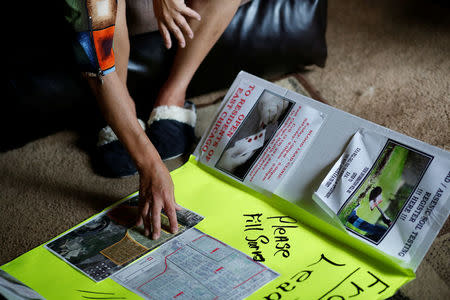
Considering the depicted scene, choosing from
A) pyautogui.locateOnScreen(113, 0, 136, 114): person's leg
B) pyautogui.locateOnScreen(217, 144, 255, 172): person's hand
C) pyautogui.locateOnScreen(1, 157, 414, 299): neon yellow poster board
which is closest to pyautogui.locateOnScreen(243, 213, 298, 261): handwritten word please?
pyautogui.locateOnScreen(1, 157, 414, 299): neon yellow poster board

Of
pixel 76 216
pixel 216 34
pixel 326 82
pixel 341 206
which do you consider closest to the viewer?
pixel 341 206

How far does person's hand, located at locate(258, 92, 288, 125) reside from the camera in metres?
0.94

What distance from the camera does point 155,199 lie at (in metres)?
0.79

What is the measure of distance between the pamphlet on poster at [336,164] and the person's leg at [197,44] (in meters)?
0.16

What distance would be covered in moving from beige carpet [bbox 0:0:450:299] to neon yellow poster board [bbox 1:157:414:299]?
7 centimetres

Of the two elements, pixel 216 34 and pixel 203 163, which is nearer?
pixel 203 163

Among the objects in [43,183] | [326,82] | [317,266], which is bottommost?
[43,183]

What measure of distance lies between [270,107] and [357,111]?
1.05 ft

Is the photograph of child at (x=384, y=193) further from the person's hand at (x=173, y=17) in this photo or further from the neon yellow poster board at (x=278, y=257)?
the person's hand at (x=173, y=17)

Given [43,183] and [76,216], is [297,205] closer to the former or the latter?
[76,216]

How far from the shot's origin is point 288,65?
130 centimetres

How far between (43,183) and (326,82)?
753 mm

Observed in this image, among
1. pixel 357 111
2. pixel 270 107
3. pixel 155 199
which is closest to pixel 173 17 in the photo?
pixel 270 107

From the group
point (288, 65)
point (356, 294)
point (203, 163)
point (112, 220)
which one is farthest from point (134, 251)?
point (288, 65)
